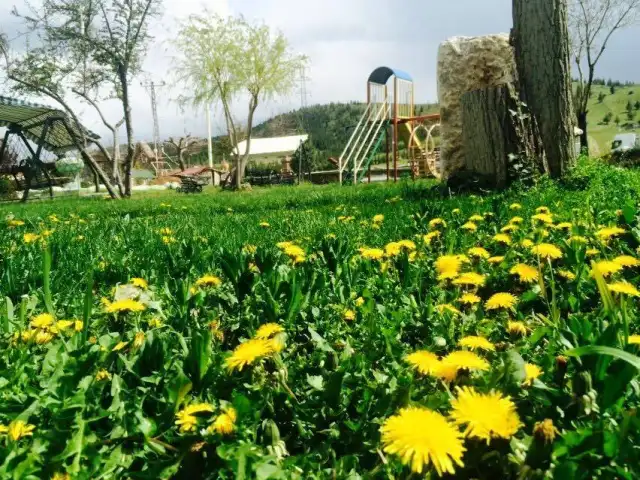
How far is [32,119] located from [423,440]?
18153 mm

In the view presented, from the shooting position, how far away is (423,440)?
0.58 meters

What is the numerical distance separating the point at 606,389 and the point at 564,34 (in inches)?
225

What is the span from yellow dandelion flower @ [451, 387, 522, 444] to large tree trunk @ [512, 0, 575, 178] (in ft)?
17.5

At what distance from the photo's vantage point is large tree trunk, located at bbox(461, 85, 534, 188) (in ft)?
17.2

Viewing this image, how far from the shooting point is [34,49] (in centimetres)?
1426

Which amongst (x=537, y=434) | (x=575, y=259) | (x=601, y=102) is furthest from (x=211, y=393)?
(x=601, y=102)

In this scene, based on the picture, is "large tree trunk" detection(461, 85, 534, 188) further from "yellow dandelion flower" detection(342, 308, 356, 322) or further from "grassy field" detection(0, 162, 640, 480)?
"yellow dandelion flower" detection(342, 308, 356, 322)

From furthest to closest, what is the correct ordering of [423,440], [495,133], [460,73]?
[460,73], [495,133], [423,440]

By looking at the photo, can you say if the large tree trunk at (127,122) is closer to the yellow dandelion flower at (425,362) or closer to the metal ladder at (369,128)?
the metal ladder at (369,128)

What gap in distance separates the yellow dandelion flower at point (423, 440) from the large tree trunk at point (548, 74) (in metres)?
5.41

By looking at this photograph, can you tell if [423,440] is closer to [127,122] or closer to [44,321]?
[44,321]

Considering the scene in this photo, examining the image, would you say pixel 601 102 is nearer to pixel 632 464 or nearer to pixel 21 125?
pixel 21 125

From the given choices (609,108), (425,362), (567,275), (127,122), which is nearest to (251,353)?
(425,362)

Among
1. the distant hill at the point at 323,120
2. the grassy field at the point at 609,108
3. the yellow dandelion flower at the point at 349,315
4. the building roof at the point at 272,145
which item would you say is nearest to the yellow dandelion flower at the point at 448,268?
the yellow dandelion flower at the point at 349,315
